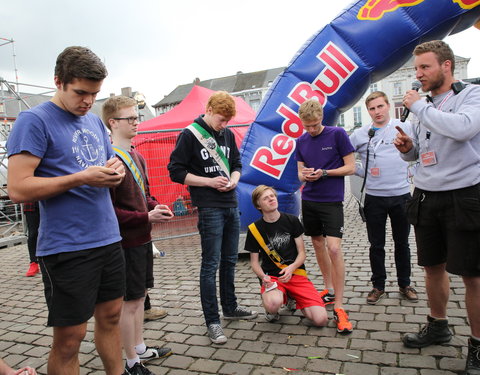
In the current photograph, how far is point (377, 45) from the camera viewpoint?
16.0 ft

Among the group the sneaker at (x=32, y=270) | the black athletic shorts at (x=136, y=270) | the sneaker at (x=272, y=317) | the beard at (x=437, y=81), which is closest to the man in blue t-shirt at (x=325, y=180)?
the sneaker at (x=272, y=317)

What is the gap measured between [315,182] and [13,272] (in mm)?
5325

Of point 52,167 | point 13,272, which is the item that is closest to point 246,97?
point 13,272

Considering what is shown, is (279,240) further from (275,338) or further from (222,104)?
(222,104)

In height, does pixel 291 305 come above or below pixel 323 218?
below

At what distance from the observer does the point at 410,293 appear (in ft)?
12.3

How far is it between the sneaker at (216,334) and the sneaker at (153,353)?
35 centimetres

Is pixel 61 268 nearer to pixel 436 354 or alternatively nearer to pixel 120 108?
pixel 120 108

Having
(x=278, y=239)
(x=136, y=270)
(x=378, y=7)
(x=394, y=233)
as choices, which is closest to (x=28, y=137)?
(x=136, y=270)

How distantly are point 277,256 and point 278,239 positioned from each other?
16cm

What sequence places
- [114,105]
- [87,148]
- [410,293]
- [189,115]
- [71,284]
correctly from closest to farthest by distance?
[71,284]
[87,148]
[114,105]
[410,293]
[189,115]

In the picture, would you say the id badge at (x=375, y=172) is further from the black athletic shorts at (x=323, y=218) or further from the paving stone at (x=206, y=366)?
the paving stone at (x=206, y=366)

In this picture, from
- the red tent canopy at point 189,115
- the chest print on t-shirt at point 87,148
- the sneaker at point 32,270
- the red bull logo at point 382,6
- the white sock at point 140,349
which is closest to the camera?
the chest print on t-shirt at point 87,148

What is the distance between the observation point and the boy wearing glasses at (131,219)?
2664mm
